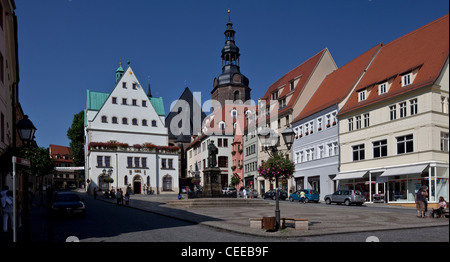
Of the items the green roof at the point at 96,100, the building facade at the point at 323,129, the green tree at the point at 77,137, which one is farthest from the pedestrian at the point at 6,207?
the green tree at the point at 77,137

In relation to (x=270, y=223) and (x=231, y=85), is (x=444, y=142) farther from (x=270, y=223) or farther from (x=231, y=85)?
(x=231, y=85)

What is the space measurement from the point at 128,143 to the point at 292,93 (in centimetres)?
2760

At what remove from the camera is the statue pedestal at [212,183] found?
1371 inches

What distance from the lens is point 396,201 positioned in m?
26.3

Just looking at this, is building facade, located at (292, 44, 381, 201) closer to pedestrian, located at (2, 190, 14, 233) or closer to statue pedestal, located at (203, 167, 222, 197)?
statue pedestal, located at (203, 167, 222, 197)

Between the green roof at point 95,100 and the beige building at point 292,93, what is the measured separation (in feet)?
89.3

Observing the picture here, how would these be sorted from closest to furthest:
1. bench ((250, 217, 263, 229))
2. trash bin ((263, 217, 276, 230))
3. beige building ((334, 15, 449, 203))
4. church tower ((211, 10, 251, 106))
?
beige building ((334, 15, 449, 203))
trash bin ((263, 217, 276, 230))
bench ((250, 217, 263, 229))
church tower ((211, 10, 251, 106))

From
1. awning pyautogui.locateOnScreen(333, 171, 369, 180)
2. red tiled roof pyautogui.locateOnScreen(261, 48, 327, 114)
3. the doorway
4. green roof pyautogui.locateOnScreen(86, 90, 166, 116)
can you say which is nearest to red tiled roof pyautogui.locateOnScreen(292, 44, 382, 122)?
red tiled roof pyautogui.locateOnScreen(261, 48, 327, 114)

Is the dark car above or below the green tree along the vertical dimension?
below

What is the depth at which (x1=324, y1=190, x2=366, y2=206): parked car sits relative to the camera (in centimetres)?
3653

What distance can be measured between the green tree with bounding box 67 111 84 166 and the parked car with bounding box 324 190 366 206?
55.5 metres
